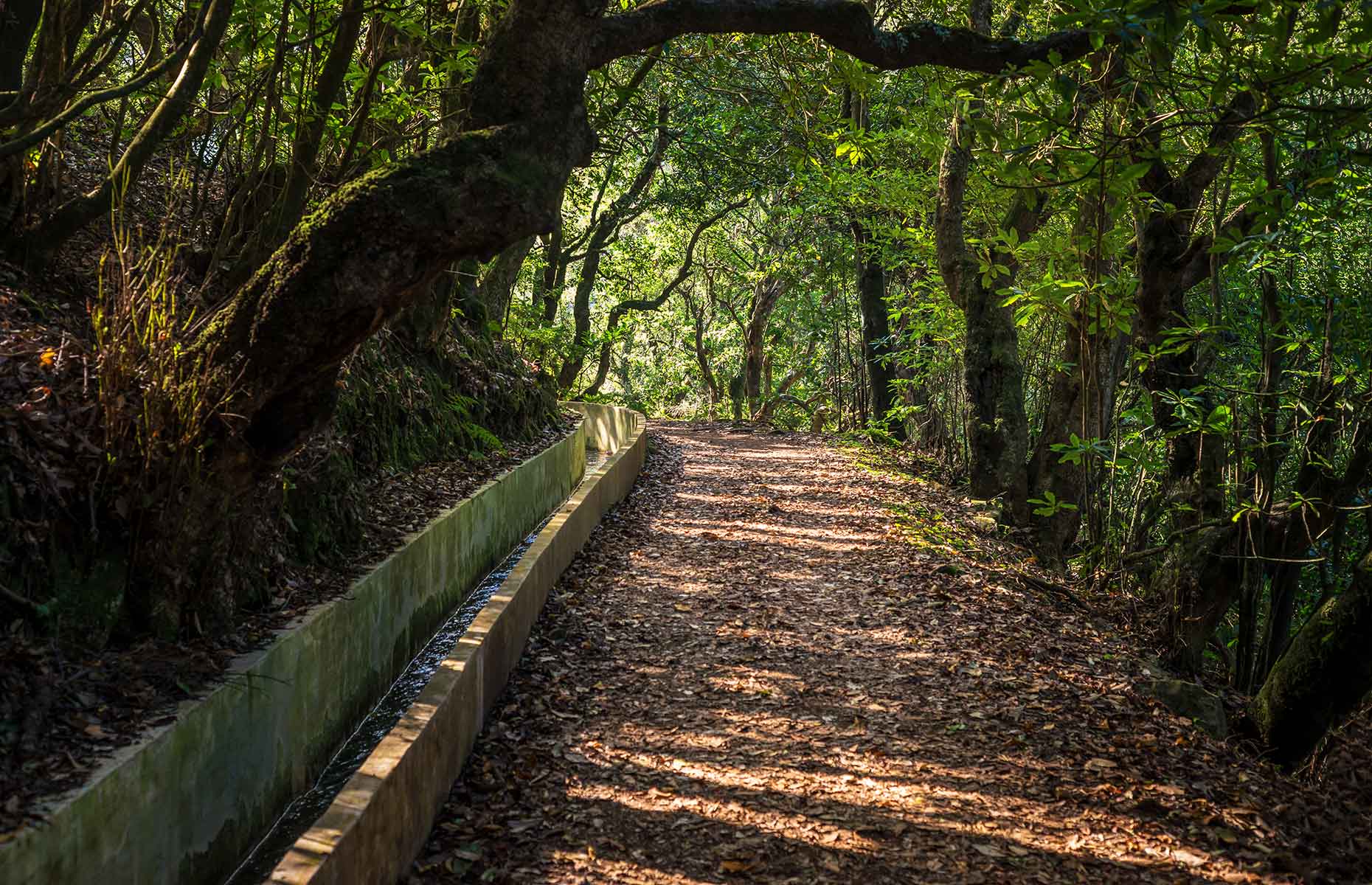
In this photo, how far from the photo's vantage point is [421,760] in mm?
4414

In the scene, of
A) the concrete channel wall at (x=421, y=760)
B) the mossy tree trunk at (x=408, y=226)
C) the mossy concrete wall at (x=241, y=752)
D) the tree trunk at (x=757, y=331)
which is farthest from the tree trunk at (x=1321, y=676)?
the tree trunk at (x=757, y=331)

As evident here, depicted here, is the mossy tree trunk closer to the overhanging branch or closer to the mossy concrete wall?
the overhanging branch

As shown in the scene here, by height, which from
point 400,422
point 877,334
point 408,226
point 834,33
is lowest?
point 400,422

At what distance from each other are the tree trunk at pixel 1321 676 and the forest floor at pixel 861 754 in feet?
0.96

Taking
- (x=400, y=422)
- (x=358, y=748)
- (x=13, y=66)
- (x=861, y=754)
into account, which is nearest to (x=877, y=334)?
(x=400, y=422)

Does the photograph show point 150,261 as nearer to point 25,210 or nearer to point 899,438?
point 25,210

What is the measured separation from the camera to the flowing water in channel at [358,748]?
449cm

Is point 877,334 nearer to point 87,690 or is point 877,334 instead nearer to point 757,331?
point 757,331

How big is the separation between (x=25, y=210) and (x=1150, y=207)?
7.43m

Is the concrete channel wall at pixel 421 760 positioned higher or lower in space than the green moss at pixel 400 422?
lower

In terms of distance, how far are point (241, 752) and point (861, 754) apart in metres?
3.16

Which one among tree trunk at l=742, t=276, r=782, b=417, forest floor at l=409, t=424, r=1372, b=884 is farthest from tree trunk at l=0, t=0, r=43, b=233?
tree trunk at l=742, t=276, r=782, b=417

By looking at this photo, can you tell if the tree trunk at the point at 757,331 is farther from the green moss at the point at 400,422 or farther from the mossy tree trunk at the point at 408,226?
the mossy tree trunk at the point at 408,226

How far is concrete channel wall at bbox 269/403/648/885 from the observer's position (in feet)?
11.2
